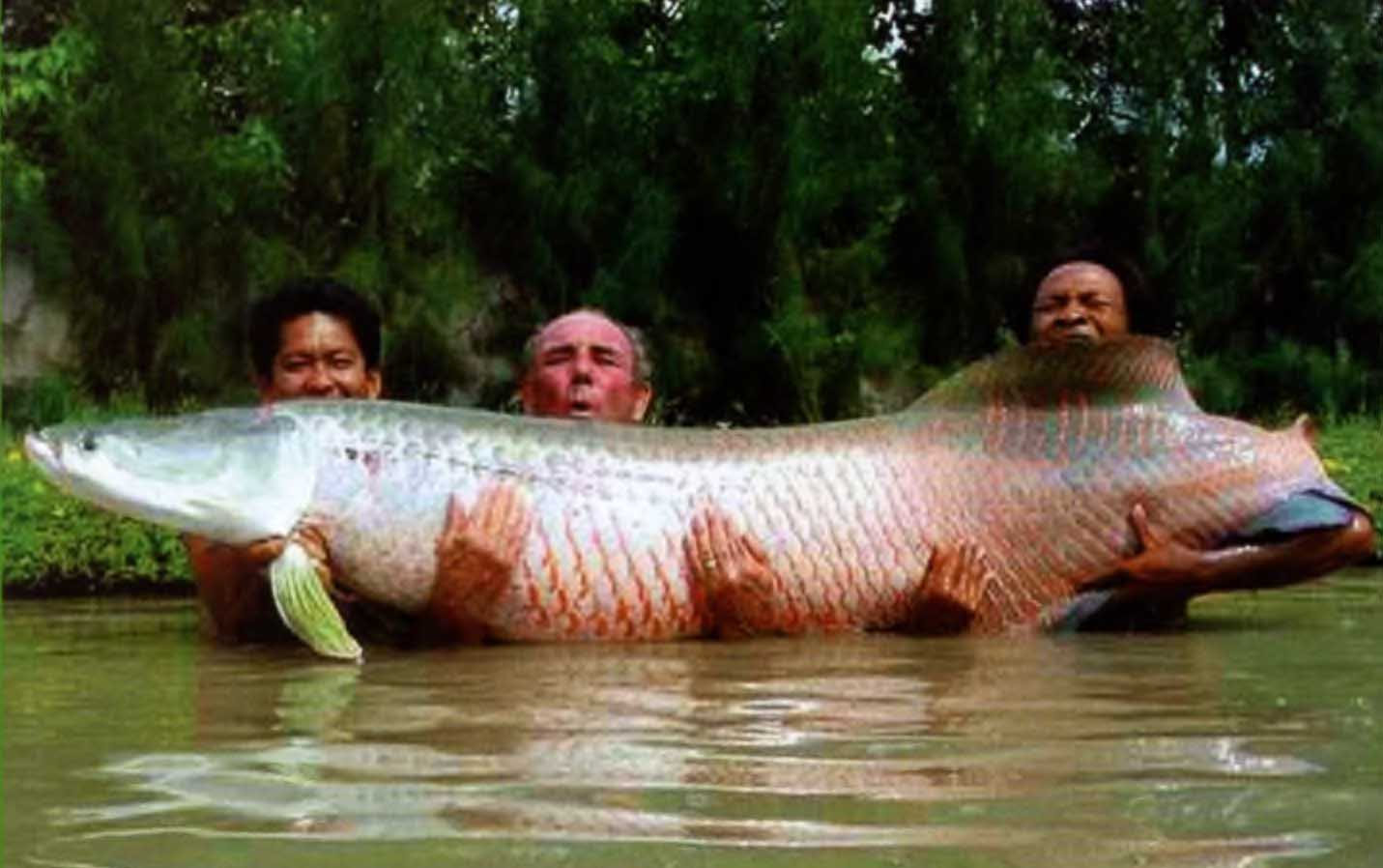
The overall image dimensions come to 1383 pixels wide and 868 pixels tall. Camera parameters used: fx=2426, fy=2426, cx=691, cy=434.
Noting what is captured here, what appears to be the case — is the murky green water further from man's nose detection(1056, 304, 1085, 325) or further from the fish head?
man's nose detection(1056, 304, 1085, 325)

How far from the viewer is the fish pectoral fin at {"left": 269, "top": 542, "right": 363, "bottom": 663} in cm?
473

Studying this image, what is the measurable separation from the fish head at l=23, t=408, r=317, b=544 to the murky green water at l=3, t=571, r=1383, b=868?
298 mm

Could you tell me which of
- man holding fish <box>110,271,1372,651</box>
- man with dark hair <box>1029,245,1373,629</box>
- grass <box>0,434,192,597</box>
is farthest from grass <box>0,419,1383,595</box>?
man with dark hair <box>1029,245,1373,629</box>

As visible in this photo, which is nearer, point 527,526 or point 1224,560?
point 527,526

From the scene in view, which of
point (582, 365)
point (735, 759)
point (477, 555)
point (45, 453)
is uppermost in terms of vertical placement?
point (582, 365)

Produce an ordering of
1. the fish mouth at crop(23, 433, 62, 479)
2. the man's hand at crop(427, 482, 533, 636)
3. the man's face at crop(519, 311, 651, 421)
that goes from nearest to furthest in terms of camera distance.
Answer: the fish mouth at crop(23, 433, 62, 479), the man's hand at crop(427, 482, 533, 636), the man's face at crop(519, 311, 651, 421)

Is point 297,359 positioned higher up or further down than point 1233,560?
higher up

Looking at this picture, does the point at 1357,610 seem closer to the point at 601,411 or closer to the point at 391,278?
the point at 601,411

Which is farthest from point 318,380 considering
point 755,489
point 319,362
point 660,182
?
point 660,182

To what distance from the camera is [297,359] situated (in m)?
5.80

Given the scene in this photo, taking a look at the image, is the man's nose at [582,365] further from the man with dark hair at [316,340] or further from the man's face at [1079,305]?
the man's face at [1079,305]

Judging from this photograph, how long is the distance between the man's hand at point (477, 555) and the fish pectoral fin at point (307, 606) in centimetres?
27

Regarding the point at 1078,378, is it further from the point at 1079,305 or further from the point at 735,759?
the point at 735,759

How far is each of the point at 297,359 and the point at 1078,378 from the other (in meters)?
1.85
